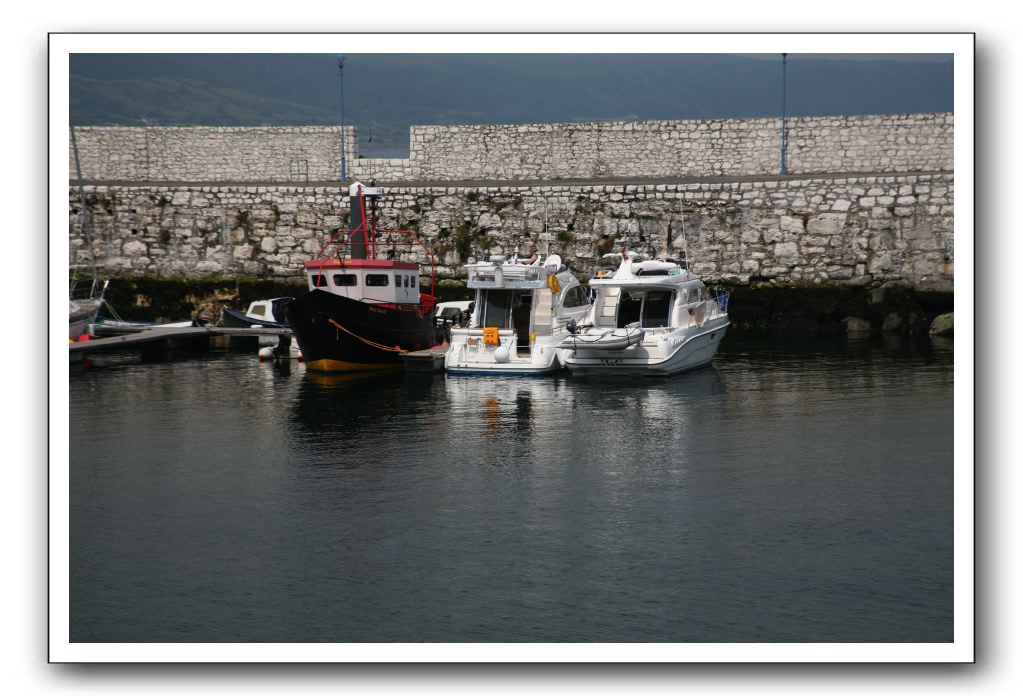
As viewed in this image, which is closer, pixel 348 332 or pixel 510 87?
pixel 348 332

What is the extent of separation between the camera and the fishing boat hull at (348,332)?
18406 millimetres

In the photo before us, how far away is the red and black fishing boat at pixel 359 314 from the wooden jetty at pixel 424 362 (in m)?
0.25

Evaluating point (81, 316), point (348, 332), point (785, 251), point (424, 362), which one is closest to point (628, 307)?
point (424, 362)

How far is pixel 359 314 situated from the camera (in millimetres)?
18734

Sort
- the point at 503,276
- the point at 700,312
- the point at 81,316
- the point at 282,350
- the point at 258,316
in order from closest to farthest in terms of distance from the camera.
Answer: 1. the point at 503,276
2. the point at 700,312
3. the point at 282,350
4. the point at 81,316
5. the point at 258,316

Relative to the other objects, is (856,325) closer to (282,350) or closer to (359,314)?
(359,314)

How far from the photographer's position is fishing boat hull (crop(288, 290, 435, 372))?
18.4m

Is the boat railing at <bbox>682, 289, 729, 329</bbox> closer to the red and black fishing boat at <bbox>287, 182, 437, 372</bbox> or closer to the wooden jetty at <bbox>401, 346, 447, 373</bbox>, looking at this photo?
the wooden jetty at <bbox>401, 346, 447, 373</bbox>

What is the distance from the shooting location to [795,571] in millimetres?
8672

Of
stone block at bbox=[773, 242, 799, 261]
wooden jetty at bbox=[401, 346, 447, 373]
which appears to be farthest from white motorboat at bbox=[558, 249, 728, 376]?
stone block at bbox=[773, 242, 799, 261]

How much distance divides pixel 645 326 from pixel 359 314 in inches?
164

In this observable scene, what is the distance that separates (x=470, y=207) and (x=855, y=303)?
→ 812 cm

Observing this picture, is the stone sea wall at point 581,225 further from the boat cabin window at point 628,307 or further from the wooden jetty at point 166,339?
the boat cabin window at point 628,307

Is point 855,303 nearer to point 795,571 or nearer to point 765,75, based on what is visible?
point 765,75
